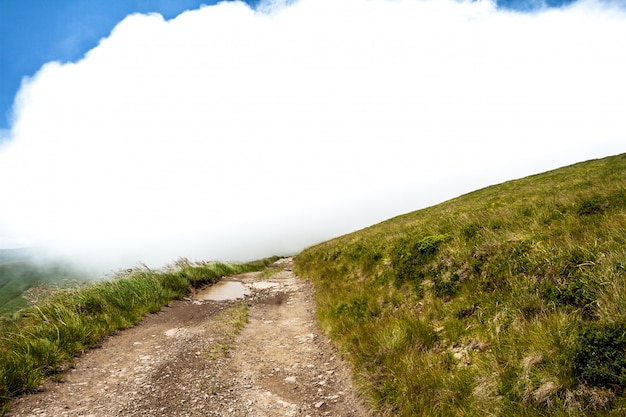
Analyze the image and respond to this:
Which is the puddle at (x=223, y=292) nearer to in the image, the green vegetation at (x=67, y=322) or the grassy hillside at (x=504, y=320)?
the green vegetation at (x=67, y=322)

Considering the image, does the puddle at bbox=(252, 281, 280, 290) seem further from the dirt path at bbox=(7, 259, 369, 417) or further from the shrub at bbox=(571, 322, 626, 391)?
the shrub at bbox=(571, 322, 626, 391)

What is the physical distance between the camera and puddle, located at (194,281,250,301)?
703 inches

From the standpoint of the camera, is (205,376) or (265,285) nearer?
(205,376)

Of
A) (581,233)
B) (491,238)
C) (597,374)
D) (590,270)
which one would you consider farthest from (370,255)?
(597,374)

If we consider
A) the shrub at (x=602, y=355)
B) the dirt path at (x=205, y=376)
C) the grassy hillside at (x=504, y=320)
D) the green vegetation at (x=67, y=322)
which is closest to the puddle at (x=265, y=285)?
the green vegetation at (x=67, y=322)

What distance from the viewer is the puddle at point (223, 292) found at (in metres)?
17.9

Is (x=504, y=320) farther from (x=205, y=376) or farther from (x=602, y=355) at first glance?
(x=205, y=376)

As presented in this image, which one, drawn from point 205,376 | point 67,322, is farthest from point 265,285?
point 205,376

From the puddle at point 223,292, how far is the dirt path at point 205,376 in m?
5.74

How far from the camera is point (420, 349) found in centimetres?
676

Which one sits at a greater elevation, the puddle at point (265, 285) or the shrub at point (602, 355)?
the shrub at point (602, 355)

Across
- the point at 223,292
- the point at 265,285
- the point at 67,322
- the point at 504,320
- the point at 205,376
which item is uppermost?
the point at 67,322

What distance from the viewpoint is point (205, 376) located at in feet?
24.5

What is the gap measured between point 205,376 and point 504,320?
23.0 ft
